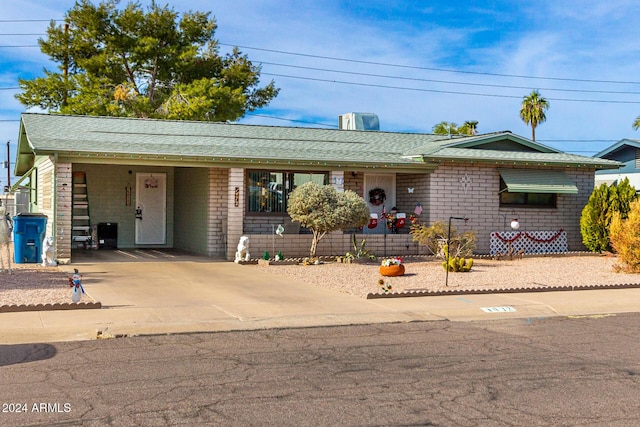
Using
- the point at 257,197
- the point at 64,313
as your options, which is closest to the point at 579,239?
the point at 257,197

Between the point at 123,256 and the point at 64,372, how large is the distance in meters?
12.8

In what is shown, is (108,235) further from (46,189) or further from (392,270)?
(392,270)

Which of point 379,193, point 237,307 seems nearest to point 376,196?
point 379,193

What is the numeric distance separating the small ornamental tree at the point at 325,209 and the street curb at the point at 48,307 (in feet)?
24.5

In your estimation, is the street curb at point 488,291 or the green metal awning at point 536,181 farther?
the green metal awning at point 536,181

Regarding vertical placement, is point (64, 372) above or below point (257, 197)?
below

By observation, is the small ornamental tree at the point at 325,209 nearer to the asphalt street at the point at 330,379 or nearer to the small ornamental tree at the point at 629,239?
the small ornamental tree at the point at 629,239

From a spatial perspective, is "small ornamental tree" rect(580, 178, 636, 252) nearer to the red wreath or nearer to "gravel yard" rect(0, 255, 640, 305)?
"gravel yard" rect(0, 255, 640, 305)

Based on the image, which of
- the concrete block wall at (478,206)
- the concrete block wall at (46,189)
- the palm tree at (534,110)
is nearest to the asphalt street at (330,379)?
the concrete block wall at (46,189)

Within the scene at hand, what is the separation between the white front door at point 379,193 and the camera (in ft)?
74.3

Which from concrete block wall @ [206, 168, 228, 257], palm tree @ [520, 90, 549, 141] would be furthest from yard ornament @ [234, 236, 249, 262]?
palm tree @ [520, 90, 549, 141]

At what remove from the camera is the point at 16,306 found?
1073cm

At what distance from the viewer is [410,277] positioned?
16.2m

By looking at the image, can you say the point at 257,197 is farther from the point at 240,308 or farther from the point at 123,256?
the point at 240,308
